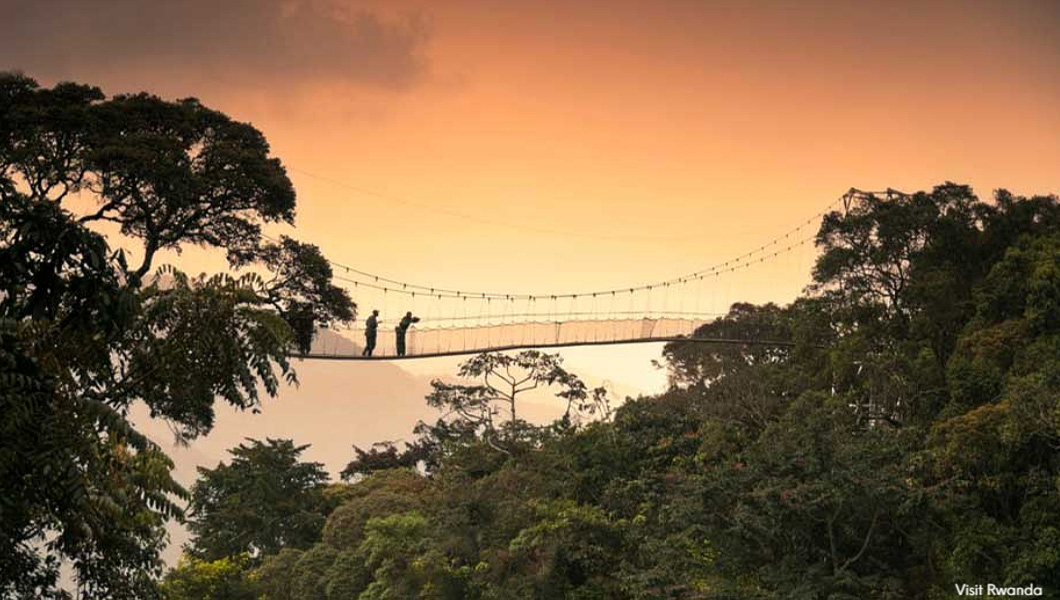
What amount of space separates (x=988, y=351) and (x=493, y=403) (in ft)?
47.8

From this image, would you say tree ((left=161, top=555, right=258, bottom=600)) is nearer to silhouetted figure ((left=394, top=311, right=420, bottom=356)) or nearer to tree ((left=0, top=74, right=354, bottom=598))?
silhouetted figure ((left=394, top=311, right=420, bottom=356))

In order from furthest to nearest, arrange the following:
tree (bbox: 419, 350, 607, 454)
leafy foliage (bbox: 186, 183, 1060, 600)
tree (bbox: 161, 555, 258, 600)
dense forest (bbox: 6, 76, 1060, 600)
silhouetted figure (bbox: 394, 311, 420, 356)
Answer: tree (bbox: 419, 350, 607, 454) < tree (bbox: 161, 555, 258, 600) < silhouetted figure (bbox: 394, 311, 420, 356) < leafy foliage (bbox: 186, 183, 1060, 600) < dense forest (bbox: 6, 76, 1060, 600)

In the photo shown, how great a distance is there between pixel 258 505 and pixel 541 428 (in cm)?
1069

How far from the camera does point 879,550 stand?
76.3ft

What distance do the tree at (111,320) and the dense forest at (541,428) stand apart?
0.11 ft

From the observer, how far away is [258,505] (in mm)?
37344

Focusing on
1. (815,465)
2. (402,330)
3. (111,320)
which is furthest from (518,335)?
(111,320)

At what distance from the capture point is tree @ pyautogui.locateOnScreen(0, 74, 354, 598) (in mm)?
7324

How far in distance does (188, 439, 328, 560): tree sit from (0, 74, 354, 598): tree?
50.7 feet

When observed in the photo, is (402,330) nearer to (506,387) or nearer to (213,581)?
(506,387)

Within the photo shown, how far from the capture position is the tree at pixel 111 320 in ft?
24.0

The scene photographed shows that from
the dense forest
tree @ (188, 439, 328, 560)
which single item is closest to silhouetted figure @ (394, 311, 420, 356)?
the dense forest

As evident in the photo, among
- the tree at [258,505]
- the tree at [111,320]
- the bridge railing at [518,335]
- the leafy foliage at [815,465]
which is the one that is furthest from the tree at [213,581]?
the tree at [111,320]

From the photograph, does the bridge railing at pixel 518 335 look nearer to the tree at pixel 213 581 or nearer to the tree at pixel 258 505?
the tree at pixel 213 581
